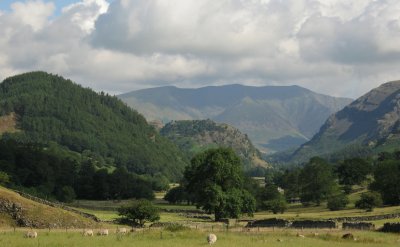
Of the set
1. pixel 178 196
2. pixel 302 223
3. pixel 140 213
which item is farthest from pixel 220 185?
pixel 178 196

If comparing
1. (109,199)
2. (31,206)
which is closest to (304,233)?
(31,206)

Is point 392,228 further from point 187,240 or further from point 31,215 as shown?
point 31,215

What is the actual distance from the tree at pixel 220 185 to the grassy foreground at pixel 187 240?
37.9 metres

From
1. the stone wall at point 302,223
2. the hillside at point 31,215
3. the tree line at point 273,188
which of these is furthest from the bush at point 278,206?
the hillside at point 31,215

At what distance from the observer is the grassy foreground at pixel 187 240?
48938 mm

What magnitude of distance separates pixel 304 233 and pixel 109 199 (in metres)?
136

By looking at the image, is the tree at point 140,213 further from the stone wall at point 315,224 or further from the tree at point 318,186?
the tree at point 318,186

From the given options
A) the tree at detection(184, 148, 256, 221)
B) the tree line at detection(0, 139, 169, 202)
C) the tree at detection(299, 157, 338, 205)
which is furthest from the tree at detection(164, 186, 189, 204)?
the tree at detection(184, 148, 256, 221)

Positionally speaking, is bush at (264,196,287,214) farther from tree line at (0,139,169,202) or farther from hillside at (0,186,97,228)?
tree line at (0,139,169,202)

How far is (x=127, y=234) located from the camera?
189 ft

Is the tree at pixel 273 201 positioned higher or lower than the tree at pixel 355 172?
lower

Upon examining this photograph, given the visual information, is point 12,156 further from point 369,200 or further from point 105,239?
point 105,239

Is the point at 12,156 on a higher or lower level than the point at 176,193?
higher

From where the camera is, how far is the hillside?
73.2m
